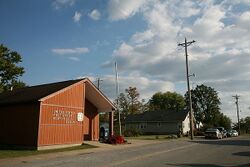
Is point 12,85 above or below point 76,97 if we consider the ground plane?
above

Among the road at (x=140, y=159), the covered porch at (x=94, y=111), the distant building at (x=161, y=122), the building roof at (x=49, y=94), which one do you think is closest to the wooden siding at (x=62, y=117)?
the building roof at (x=49, y=94)

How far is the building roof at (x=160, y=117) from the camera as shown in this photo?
68.8 m

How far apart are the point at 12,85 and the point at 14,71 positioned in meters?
2.11

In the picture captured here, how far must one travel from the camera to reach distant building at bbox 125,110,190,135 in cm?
6825

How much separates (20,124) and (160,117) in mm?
47091

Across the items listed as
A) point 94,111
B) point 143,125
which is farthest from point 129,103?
point 94,111

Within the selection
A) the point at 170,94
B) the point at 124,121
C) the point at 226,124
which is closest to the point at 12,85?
the point at 124,121

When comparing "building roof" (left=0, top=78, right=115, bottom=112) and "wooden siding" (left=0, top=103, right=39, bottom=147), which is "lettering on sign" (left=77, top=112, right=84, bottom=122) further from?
"wooden siding" (left=0, top=103, right=39, bottom=147)

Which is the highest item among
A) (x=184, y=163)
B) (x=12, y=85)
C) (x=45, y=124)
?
(x=12, y=85)

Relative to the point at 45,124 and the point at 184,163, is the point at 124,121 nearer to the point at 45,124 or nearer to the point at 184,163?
the point at 45,124

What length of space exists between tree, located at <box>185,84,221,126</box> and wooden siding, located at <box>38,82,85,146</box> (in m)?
84.2

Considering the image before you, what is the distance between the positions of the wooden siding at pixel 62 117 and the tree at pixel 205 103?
84.2 m

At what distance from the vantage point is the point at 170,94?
120688 mm

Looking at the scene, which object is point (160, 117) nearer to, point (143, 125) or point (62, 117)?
point (143, 125)
